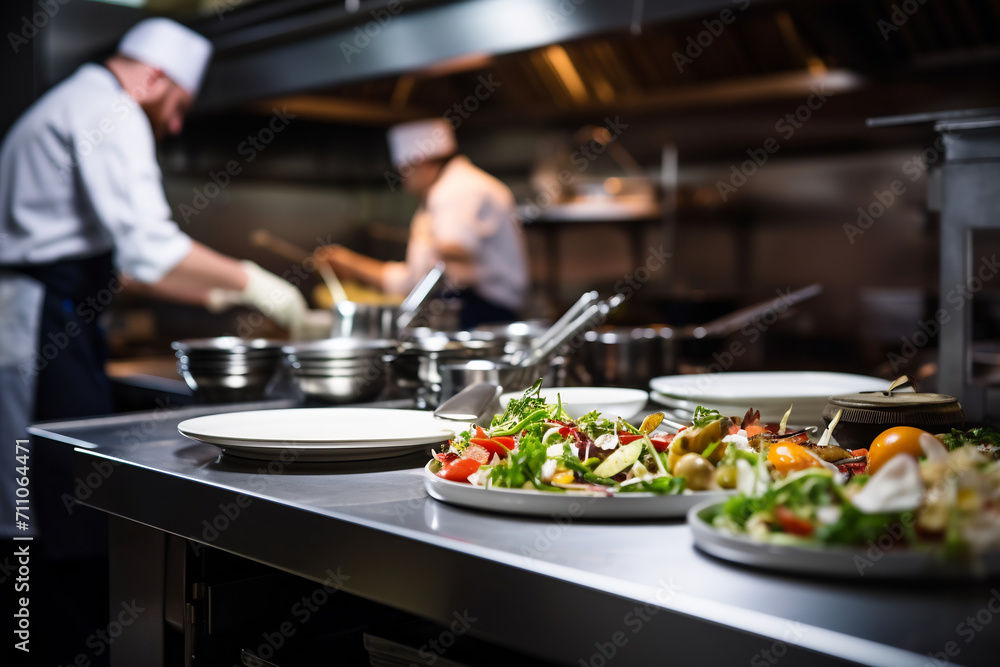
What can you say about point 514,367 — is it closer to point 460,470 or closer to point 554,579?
point 460,470

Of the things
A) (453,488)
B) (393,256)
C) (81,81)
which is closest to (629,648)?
(453,488)

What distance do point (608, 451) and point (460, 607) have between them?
→ 0.25 m

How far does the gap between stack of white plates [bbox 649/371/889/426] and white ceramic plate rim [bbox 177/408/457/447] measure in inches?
15.4

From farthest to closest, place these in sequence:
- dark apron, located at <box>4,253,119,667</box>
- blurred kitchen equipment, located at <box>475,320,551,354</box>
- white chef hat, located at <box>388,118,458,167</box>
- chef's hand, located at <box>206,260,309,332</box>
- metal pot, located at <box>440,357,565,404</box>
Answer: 1. white chef hat, located at <box>388,118,458,167</box>
2. chef's hand, located at <box>206,260,309,332</box>
3. dark apron, located at <box>4,253,119,667</box>
4. blurred kitchen equipment, located at <box>475,320,551,354</box>
5. metal pot, located at <box>440,357,565,404</box>

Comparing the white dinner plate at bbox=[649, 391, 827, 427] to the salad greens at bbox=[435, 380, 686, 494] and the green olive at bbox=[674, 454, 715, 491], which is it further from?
the green olive at bbox=[674, 454, 715, 491]

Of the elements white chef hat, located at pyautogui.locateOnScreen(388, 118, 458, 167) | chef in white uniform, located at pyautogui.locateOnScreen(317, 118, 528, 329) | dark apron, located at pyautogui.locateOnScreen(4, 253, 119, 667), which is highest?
white chef hat, located at pyautogui.locateOnScreen(388, 118, 458, 167)

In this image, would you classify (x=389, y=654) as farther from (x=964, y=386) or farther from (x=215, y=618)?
(x=964, y=386)

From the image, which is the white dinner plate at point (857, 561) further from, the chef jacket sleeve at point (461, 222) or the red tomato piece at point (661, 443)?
the chef jacket sleeve at point (461, 222)

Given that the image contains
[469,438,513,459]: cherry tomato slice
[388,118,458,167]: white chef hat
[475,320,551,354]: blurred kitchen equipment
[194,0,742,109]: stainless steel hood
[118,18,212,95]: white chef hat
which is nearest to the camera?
[469,438,513,459]: cherry tomato slice

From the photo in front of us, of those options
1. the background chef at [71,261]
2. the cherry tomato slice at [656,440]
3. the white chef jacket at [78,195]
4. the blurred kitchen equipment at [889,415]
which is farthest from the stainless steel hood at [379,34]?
the cherry tomato slice at [656,440]

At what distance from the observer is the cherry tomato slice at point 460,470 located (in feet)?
2.99

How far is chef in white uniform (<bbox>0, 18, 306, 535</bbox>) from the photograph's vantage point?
2.78 meters

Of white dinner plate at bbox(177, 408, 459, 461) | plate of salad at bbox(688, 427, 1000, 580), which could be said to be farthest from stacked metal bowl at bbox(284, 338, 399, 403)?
plate of salad at bbox(688, 427, 1000, 580)

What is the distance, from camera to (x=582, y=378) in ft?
5.88
